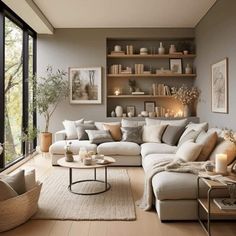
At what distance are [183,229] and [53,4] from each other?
4.48m

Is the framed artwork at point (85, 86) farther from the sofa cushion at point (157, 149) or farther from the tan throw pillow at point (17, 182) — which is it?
the tan throw pillow at point (17, 182)

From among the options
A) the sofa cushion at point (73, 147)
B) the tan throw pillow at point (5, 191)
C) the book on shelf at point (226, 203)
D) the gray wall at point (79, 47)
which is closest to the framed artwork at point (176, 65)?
the gray wall at point (79, 47)

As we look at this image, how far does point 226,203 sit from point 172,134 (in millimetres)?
2771

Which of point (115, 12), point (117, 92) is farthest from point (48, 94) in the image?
point (115, 12)

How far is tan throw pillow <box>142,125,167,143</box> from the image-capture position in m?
5.66

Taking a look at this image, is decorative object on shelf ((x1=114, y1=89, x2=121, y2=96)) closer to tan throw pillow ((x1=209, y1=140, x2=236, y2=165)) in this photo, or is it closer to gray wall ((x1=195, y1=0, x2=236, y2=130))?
gray wall ((x1=195, y1=0, x2=236, y2=130))

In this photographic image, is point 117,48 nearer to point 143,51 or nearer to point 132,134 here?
point 143,51

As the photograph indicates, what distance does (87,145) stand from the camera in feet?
17.9

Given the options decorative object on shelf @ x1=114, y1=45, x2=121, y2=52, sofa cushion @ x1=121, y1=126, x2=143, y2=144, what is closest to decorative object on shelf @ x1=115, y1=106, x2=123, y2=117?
sofa cushion @ x1=121, y1=126, x2=143, y2=144

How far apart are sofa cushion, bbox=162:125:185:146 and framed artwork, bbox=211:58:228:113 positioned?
771mm

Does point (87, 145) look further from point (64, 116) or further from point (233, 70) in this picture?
point (233, 70)

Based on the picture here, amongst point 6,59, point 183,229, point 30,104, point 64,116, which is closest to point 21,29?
point 6,59

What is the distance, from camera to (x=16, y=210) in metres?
2.72

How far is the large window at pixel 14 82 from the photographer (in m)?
4.93
